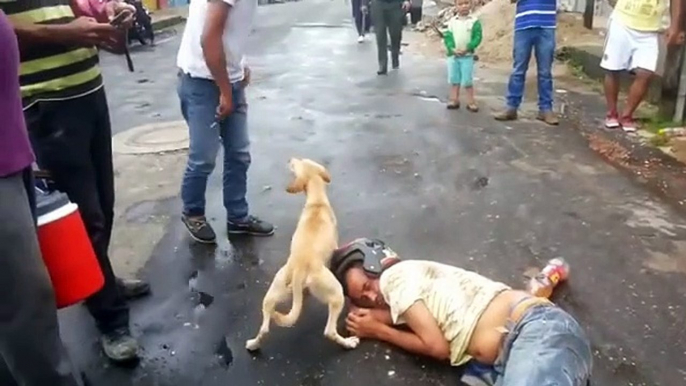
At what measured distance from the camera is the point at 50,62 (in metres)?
3.03

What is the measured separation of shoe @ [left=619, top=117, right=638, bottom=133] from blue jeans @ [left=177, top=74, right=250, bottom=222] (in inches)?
171

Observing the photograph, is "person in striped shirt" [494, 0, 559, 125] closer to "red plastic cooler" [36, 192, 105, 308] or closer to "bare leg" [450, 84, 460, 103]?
"bare leg" [450, 84, 460, 103]

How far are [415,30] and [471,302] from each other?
16120 millimetres

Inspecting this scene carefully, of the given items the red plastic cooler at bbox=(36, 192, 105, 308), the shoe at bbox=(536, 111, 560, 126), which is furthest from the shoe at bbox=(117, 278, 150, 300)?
the shoe at bbox=(536, 111, 560, 126)

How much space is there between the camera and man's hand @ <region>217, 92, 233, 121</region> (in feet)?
14.0

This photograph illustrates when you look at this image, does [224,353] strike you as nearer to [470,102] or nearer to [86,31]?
[86,31]

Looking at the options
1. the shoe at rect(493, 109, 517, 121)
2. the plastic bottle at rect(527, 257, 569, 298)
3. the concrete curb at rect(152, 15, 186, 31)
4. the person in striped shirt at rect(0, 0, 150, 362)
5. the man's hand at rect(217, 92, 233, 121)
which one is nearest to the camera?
the person in striped shirt at rect(0, 0, 150, 362)

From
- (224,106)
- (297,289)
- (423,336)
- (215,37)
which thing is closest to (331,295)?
(297,289)

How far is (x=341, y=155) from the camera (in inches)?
265

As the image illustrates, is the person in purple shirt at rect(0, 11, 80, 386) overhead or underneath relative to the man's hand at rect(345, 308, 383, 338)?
overhead

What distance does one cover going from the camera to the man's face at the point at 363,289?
11.7ft

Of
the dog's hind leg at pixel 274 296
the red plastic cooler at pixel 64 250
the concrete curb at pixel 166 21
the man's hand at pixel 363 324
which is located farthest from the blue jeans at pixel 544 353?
the concrete curb at pixel 166 21

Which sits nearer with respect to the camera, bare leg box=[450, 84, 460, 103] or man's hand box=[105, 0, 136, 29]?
man's hand box=[105, 0, 136, 29]

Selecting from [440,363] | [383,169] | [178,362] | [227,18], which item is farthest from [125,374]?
[383,169]
